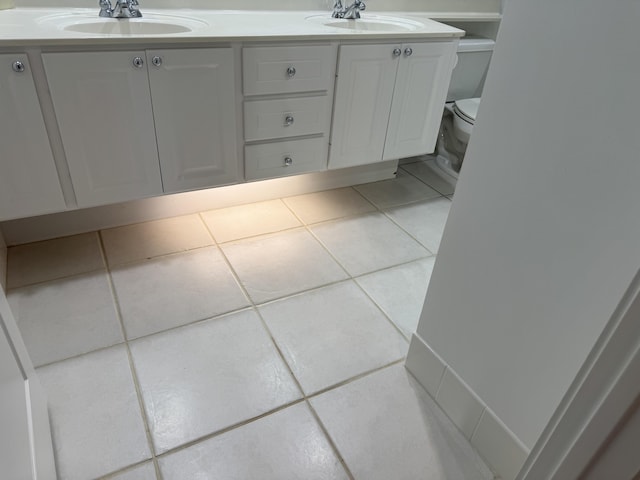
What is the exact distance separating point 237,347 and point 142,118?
838mm

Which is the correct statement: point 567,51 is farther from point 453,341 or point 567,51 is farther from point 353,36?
point 353,36

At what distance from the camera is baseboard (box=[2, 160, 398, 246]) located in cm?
180

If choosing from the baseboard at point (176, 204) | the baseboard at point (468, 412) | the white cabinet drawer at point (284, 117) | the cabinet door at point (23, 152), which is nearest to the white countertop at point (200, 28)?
the cabinet door at point (23, 152)

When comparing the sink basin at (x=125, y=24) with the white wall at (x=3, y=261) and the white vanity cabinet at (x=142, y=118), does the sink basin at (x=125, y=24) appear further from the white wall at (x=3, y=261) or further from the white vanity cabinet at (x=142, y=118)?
the white wall at (x=3, y=261)

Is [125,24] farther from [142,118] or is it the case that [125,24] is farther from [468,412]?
[468,412]

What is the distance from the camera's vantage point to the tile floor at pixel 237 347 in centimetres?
113

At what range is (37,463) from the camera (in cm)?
86

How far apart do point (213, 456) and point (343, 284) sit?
31.0 inches

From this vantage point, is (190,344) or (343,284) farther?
(343,284)

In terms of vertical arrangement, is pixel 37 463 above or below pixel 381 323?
above

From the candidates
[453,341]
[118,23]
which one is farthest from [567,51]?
[118,23]

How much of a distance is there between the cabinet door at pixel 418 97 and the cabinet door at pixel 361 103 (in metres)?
0.05

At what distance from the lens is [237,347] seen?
1422 mm

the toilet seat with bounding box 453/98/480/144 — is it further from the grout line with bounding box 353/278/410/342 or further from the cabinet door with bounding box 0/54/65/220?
the cabinet door with bounding box 0/54/65/220
